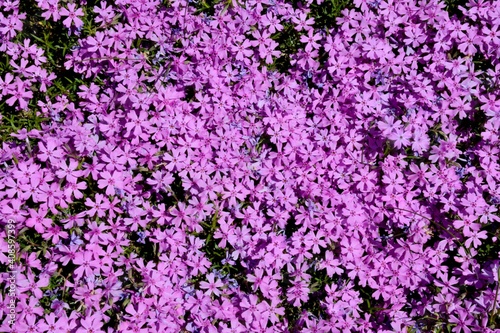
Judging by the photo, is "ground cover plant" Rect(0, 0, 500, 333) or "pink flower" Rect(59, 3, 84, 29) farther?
"pink flower" Rect(59, 3, 84, 29)

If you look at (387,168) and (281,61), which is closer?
(387,168)

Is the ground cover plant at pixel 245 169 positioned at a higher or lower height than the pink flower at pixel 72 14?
lower

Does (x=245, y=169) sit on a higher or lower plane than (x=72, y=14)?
lower

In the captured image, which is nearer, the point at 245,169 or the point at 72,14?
the point at 245,169

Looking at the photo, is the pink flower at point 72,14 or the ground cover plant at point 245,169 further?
the pink flower at point 72,14

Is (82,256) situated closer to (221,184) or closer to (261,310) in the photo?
(221,184)

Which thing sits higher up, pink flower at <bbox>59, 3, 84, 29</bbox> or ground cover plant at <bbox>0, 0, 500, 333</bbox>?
pink flower at <bbox>59, 3, 84, 29</bbox>

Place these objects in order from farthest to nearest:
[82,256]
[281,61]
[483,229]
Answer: [281,61] < [483,229] < [82,256]

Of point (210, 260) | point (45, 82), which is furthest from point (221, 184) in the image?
point (45, 82)
